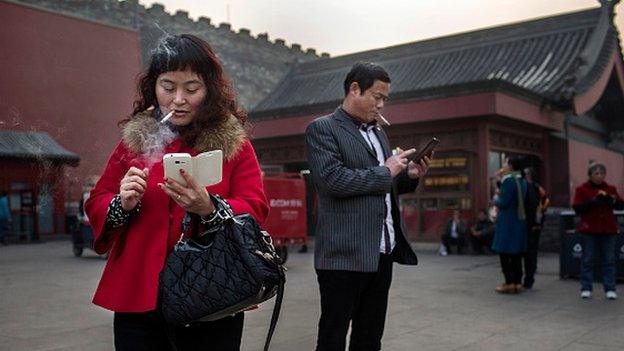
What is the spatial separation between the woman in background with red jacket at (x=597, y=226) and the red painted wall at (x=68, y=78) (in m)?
4.97

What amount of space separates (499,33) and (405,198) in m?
6.24

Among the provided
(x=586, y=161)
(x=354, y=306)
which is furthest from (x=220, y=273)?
(x=586, y=161)

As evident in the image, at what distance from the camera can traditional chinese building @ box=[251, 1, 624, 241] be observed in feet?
44.8

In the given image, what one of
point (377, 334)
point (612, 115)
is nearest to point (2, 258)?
point (377, 334)

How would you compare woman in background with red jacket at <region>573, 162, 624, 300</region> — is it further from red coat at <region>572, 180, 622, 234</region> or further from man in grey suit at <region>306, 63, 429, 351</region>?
man in grey suit at <region>306, 63, 429, 351</region>

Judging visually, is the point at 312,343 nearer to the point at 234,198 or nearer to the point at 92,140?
the point at 92,140

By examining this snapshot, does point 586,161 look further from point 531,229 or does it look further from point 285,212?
point 531,229

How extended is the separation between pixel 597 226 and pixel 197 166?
20.5ft

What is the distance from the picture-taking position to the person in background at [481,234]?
12771mm

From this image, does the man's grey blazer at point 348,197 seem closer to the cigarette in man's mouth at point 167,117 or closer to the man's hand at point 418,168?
the man's hand at point 418,168

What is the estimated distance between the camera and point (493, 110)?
12969 mm

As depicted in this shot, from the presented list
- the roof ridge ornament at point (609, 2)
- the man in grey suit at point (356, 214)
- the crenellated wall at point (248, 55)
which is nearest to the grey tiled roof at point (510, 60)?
the roof ridge ornament at point (609, 2)

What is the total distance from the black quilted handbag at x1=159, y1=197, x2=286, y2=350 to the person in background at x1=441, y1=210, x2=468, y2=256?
39.0 ft

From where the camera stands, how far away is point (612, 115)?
19.0 m
